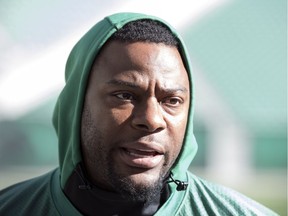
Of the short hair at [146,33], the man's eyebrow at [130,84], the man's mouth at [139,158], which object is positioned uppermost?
the short hair at [146,33]

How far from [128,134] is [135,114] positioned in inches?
2.7

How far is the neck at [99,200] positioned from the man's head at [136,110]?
1.6 inches

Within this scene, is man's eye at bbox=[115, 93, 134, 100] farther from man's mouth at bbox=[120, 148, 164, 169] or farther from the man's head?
man's mouth at bbox=[120, 148, 164, 169]

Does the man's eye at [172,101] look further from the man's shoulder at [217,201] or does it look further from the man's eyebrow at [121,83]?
the man's shoulder at [217,201]

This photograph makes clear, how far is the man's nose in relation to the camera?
2.09m

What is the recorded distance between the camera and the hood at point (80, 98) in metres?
2.24

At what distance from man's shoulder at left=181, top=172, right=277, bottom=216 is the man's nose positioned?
326 millimetres

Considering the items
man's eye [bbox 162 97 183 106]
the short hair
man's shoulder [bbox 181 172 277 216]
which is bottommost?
man's shoulder [bbox 181 172 277 216]

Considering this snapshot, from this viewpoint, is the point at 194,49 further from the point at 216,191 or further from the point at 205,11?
the point at 216,191

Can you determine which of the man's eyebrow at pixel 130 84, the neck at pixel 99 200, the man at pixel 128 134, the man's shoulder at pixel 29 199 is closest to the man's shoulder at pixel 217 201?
the man at pixel 128 134

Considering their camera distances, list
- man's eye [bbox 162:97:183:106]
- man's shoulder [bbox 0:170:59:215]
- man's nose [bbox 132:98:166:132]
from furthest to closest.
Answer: man's shoulder [bbox 0:170:59:215]
man's eye [bbox 162:97:183:106]
man's nose [bbox 132:98:166:132]

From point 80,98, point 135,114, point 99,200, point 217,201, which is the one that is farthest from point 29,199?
point 217,201

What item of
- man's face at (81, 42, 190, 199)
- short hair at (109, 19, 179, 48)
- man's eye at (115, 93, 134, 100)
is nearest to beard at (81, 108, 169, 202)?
man's face at (81, 42, 190, 199)

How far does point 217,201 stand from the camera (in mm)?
2301
